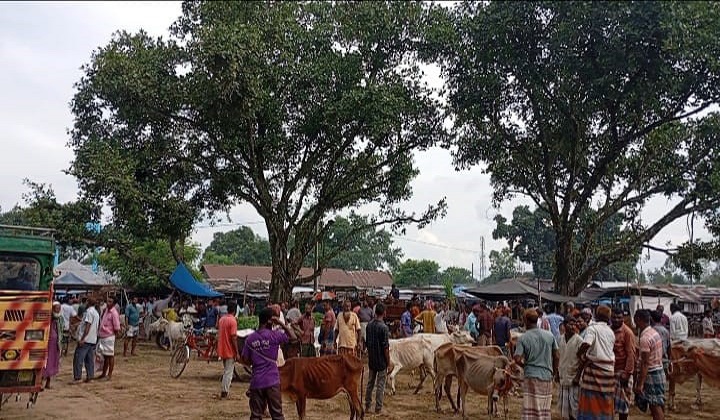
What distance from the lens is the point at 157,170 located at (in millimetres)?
24094

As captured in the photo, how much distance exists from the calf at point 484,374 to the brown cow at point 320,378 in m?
2.03

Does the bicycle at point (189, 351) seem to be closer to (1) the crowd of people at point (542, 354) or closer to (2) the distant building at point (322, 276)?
(1) the crowd of people at point (542, 354)

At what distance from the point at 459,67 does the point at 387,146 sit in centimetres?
393

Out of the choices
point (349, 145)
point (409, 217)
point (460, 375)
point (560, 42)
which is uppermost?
point (560, 42)

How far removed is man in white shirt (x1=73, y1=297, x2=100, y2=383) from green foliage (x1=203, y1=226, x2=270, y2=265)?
2370 inches

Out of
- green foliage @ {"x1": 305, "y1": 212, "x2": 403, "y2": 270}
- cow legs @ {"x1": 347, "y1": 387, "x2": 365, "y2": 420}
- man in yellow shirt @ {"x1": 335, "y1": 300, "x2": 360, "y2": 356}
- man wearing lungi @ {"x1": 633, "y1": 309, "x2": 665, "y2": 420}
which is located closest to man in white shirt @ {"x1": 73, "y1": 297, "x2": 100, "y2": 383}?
man in yellow shirt @ {"x1": 335, "y1": 300, "x2": 360, "y2": 356}

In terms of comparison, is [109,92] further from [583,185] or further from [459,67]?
[583,185]

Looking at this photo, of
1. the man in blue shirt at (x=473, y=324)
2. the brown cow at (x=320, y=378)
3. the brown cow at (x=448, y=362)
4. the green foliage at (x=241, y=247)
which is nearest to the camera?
the brown cow at (x=320, y=378)

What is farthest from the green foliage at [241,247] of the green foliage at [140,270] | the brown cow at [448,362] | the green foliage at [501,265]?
the brown cow at [448,362]

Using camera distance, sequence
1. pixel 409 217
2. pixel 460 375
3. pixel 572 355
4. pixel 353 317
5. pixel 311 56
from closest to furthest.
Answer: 1. pixel 572 355
2. pixel 460 375
3. pixel 353 317
4. pixel 311 56
5. pixel 409 217

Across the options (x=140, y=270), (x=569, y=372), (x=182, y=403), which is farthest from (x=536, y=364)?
(x=140, y=270)

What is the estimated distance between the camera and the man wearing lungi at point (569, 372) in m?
9.18

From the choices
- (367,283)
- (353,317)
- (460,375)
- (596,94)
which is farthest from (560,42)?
(367,283)

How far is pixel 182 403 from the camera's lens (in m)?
12.0
